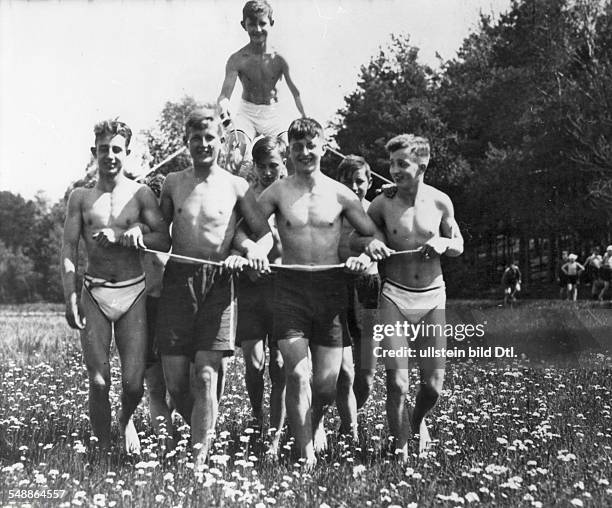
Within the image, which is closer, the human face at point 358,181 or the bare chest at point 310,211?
the bare chest at point 310,211

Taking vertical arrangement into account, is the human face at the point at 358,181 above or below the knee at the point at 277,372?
above

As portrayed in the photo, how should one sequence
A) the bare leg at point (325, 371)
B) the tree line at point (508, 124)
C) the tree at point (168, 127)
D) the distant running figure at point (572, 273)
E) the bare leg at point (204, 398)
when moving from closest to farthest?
the bare leg at point (204, 398), the bare leg at point (325, 371), the tree line at point (508, 124), the distant running figure at point (572, 273), the tree at point (168, 127)

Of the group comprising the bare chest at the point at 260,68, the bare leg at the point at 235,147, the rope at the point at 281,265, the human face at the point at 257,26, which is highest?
the human face at the point at 257,26

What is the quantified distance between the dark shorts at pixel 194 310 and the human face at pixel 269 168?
4.69 ft

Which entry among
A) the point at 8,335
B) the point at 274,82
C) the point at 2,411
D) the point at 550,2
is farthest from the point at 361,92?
the point at 2,411

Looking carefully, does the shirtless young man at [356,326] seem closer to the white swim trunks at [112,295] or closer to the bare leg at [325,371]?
the bare leg at [325,371]

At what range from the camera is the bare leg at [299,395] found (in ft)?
16.1

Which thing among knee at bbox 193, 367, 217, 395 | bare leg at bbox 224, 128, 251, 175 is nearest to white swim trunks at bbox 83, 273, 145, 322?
knee at bbox 193, 367, 217, 395

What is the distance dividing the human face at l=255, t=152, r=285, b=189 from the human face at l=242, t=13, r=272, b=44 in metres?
1.24

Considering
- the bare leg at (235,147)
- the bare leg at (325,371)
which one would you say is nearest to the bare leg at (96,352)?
the bare leg at (325,371)

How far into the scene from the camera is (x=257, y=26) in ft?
22.1

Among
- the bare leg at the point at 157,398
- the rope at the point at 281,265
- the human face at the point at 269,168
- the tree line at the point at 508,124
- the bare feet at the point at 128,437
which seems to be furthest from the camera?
the tree line at the point at 508,124

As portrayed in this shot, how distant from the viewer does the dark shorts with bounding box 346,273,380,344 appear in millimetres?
5883

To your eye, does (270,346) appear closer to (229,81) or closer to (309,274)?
(309,274)
